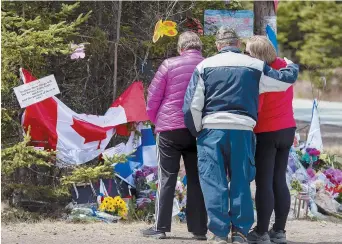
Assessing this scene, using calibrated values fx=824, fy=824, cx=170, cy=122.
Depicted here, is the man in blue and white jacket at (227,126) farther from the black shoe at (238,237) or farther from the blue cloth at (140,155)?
the blue cloth at (140,155)

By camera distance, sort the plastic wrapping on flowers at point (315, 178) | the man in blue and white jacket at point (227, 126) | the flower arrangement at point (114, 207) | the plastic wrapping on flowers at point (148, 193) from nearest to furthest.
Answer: the man in blue and white jacket at point (227, 126) < the flower arrangement at point (114, 207) < the plastic wrapping on flowers at point (148, 193) < the plastic wrapping on flowers at point (315, 178)

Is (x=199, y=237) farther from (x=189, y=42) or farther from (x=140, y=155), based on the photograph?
(x=189, y=42)

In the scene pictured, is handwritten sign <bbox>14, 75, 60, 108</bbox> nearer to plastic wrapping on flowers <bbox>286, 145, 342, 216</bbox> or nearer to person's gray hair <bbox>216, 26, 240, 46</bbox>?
person's gray hair <bbox>216, 26, 240, 46</bbox>

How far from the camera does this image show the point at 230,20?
9.26 meters

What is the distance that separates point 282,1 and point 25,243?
30.3 m

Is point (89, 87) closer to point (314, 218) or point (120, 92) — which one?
point (120, 92)

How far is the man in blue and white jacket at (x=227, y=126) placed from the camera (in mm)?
6789

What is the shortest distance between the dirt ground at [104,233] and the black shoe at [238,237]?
53 cm

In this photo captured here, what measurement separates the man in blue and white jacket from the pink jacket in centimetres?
33

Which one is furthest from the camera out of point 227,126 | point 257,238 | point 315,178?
point 315,178

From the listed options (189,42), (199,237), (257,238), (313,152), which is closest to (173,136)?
(189,42)

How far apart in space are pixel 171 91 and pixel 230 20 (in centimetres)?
227

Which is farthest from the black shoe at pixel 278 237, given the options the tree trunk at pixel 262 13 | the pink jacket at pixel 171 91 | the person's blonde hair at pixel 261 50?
the tree trunk at pixel 262 13

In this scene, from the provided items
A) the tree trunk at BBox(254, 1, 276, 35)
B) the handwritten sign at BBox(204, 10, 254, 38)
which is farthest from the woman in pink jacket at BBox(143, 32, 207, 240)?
the tree trunk at BBox(254, 1, 276, 35)
